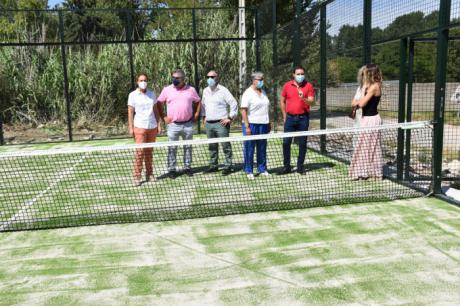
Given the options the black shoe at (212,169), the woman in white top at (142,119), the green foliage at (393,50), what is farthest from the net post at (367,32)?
the woman in white top at (142,119)

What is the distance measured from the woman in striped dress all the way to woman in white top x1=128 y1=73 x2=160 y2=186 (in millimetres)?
3147

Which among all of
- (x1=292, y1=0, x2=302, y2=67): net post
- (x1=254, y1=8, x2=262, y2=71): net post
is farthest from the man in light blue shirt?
(x1=254, y1=8, x2=262, y2=71): net post

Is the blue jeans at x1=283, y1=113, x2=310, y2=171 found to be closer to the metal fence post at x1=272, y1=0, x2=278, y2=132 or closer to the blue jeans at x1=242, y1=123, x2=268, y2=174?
the blue jeans at x1=242, y1=123, x2=268, y2=174

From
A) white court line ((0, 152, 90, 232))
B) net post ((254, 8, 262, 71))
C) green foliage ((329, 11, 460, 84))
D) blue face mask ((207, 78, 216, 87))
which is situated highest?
net post ((254, 8, 262, 71))

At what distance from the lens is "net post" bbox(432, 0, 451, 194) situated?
5781 mm

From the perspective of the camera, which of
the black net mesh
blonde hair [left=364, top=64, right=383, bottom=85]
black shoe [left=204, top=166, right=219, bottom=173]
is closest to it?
the black net mesh

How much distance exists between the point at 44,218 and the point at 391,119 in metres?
5.51

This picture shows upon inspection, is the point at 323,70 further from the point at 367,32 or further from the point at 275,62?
the point at 275,62

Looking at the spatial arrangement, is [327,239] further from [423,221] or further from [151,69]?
[151,69]

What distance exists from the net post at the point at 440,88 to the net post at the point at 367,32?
1.93 m

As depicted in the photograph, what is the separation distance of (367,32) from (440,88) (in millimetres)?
2267

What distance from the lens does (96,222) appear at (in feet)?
17.9

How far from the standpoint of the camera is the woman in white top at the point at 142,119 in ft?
24.0

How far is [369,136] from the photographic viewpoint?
6.93 meters
